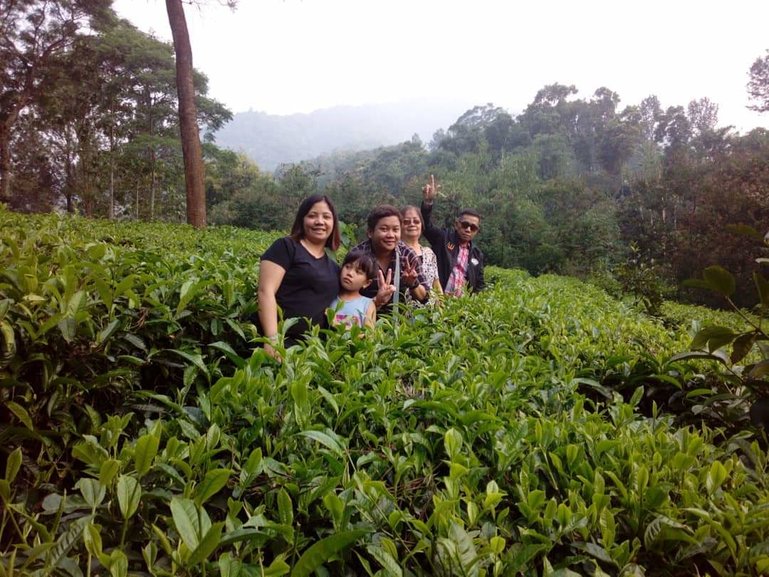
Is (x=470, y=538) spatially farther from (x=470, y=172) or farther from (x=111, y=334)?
(x=470, y=172)

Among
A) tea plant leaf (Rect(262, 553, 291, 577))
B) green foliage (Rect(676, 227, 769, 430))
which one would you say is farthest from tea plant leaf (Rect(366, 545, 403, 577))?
green foliage (Rect(676, 227, 769, 430))

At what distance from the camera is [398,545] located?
0.91 meters

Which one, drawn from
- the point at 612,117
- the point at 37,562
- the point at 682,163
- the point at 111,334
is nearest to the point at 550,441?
the point at 37,562

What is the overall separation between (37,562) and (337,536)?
53 cm

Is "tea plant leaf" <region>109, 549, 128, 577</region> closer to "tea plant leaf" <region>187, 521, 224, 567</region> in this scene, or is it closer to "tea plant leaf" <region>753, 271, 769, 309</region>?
"tea plant leaf" <region>187, 521, 224, 567</region>

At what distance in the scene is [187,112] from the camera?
819cm

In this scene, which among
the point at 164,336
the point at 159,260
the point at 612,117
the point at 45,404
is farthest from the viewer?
the point at 612,117

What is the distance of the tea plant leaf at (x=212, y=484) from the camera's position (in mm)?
869

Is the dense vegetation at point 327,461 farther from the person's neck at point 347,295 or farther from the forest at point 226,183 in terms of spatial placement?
the forest at point 226,183

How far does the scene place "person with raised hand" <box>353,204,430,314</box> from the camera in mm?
3021

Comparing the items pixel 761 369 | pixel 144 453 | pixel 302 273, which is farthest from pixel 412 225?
pixel 144 453

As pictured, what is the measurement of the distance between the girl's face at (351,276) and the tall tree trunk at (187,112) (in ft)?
20.9

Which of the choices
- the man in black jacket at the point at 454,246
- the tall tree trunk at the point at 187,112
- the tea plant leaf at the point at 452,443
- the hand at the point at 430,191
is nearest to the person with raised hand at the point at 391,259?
the man in black jacket at the point at 454,246

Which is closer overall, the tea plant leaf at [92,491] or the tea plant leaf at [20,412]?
the tea plant leaf at [92,491]
